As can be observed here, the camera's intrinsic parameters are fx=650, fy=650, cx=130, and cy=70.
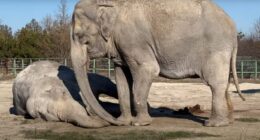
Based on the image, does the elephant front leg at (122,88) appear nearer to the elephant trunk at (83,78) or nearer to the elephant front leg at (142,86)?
the elephant front leg at (142,86)

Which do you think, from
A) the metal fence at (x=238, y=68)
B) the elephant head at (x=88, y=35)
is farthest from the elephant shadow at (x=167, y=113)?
the metal fence at (x=238, y=68)

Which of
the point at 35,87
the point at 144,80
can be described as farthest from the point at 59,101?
the point at 144,80

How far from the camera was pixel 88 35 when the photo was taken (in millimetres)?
12078

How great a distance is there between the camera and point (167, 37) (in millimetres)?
11883

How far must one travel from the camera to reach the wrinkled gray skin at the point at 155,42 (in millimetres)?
11797

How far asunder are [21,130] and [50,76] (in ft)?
7.46

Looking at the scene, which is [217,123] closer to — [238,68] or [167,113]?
[167,113]

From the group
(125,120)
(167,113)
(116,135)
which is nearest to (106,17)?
(125,120)

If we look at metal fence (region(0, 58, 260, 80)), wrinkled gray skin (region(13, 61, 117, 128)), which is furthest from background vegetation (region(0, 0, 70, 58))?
wrinkled gray skin (region(13, 61, 117, 128))

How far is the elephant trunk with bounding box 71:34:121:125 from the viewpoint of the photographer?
11881 mm

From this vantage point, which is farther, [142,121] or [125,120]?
[125,120]

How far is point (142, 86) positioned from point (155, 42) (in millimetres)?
846

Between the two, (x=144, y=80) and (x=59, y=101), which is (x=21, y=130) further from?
(x=144, y=80)

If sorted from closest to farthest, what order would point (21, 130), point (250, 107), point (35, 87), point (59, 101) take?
point (21, 130) → point (59, 101) → point (35, 87) → point (250, 107)
